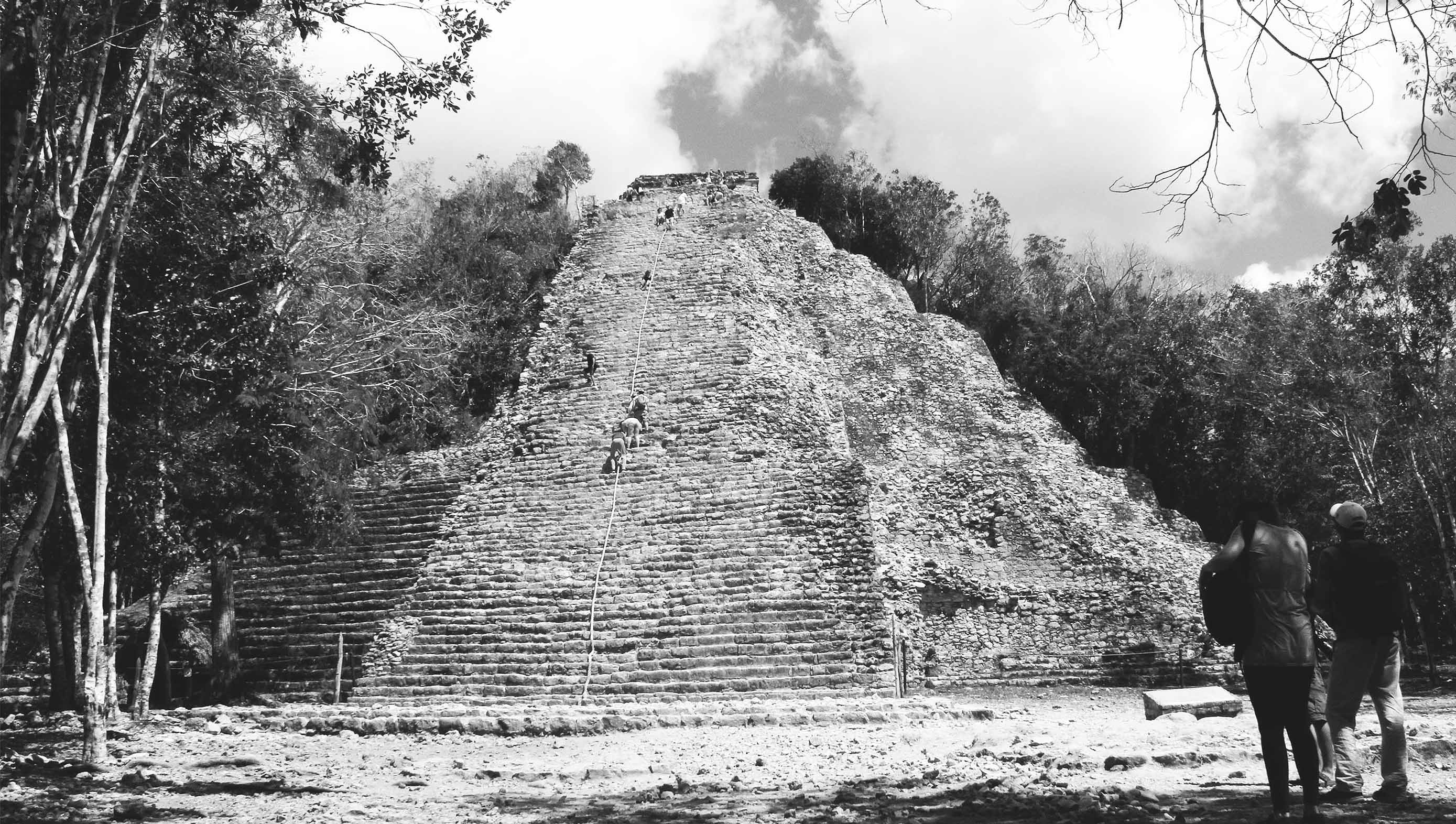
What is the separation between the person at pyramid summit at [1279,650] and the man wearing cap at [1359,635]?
0.75 m

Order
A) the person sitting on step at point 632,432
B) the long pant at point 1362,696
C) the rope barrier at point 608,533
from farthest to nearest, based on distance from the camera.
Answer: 1. the person sitting on step at point 632,432
2. the rope barrier at point 608,533
3. the long pant at point 1362,696

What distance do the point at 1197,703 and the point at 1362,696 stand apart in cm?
385

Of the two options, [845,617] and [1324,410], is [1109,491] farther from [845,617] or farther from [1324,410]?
[845,617]

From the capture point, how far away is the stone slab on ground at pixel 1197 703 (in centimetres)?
838

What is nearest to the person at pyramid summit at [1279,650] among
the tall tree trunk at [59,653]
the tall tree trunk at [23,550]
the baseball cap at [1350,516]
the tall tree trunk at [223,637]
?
the baseball cap at [1350,516]

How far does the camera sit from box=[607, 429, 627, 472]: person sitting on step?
15875 millimetres

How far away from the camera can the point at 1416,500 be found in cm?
1580

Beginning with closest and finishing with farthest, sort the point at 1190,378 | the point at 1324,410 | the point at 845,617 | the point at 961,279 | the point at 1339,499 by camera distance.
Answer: the point at 845,617
the point at 1324,410
the point at 1339,499
the point at 1190,378
the point at 961,279

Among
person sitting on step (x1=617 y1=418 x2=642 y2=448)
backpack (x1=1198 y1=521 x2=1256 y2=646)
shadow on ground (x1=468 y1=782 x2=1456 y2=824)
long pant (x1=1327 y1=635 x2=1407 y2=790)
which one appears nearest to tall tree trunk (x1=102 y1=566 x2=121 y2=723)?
shadow on ground (x1=468 y1=782 x2=1456 y2=824)

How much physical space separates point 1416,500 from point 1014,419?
6.66m

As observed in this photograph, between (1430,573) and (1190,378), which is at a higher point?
(1190,378)

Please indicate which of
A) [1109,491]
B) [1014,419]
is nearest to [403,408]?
[1014,419]

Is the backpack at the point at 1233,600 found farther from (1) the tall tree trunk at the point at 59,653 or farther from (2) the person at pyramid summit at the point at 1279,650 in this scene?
(1) the tall tree trunk at the point at 59,653

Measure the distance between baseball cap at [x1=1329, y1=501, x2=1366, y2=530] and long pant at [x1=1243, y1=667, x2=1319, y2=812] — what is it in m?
A: 1.11
